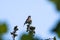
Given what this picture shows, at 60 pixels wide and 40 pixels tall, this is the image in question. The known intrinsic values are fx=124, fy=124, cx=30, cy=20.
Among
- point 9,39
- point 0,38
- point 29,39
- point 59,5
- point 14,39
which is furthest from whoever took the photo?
point 9,39

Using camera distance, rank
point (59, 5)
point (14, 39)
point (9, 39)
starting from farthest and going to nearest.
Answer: point (9, 39)
point (14, 39)
point (59, 5)

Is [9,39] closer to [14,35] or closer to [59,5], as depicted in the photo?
[14,35]

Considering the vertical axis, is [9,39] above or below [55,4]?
Answer: below

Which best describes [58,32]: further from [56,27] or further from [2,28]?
[2,28]

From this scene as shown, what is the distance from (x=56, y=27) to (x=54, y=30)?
0.02 meters

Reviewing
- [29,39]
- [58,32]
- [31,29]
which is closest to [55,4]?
[58,32]

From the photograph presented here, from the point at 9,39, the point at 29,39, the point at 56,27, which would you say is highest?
the point at 56,27

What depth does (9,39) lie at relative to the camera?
125 centimetres

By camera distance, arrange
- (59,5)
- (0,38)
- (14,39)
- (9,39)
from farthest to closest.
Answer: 1. (9,39)
2. (14,39)
3. (0,38)
4. (59,5)

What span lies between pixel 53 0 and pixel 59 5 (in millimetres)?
33

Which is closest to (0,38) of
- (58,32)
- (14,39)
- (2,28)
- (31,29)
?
(2,28)

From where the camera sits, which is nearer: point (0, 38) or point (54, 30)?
point (54, 30)

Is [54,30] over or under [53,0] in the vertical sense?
under

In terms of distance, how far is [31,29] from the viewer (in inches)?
46.6
